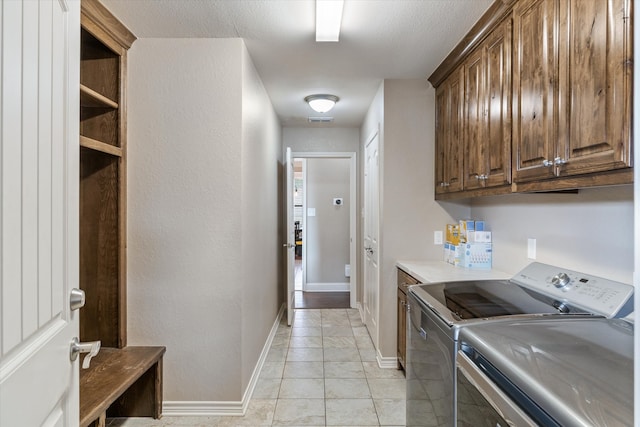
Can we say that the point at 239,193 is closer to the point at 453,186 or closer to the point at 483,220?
the point at 453,186

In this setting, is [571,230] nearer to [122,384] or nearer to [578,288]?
[578,288]

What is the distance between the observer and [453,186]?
2.59 m

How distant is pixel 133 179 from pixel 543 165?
7.38ft

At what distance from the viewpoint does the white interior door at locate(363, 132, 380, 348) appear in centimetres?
326

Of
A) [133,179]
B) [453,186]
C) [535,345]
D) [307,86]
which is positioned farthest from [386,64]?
[535,345]

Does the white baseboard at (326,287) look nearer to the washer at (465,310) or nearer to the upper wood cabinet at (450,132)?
the upper wood cabinet at (450,132)

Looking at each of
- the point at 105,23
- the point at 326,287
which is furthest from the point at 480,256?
the point at 326,287

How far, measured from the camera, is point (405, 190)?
296 centimetres

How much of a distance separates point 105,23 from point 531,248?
2.68 metres

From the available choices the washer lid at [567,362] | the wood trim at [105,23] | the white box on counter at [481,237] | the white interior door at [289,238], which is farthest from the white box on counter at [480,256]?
the wood trim at [105,23]

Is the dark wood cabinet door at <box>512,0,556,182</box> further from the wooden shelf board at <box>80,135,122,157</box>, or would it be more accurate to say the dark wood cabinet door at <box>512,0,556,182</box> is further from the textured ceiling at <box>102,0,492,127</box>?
the wooden shelf board at <box>80,135,122,157</box>

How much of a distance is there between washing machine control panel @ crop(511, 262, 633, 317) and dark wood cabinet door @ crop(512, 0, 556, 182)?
474 mm

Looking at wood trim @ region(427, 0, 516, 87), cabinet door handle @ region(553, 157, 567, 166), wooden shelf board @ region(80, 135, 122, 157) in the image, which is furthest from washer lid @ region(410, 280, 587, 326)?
wooden shelf board @ region(80, 135, 122, 157)

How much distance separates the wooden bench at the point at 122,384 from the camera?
1.71 metres
